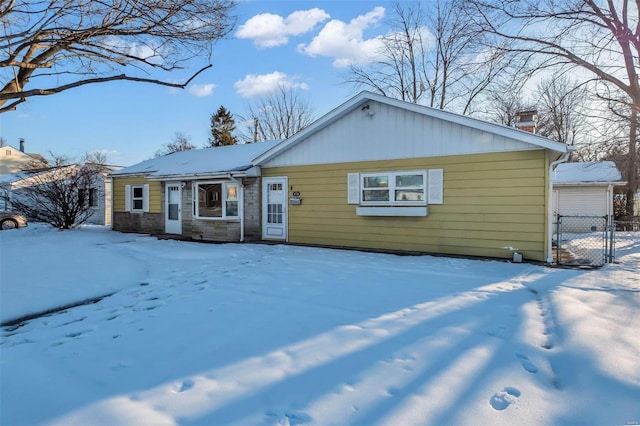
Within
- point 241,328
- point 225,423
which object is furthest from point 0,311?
point 225,423

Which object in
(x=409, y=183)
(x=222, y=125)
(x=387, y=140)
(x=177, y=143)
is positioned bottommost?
(x=409, y=183)

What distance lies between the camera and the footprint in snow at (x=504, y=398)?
2334mm

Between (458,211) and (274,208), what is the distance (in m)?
5.46

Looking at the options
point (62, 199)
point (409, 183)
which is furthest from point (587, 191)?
point (62, 199)

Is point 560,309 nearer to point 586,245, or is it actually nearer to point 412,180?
point 412,180

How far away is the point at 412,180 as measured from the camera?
8.94m

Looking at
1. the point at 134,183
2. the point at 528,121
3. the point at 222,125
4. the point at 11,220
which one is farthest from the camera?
the point at 222,125

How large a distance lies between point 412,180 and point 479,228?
1.93 meters

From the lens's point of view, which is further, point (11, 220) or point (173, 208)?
point (11, 220)

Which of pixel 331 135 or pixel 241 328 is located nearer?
pixel 241 328

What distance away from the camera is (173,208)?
44.1 ft

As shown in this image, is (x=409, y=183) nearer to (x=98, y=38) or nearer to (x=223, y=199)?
(x=223, y=199)

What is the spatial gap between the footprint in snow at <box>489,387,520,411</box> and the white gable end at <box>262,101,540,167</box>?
20.7 ft

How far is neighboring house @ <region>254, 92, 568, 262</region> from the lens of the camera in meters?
7.59
